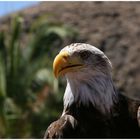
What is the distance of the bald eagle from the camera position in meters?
5.08

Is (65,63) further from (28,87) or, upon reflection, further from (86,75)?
(28,87)

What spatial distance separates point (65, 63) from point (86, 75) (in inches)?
8.0

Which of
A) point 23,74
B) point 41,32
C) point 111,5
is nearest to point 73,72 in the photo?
point 23,74

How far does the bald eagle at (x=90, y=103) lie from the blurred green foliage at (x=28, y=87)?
1160 cm

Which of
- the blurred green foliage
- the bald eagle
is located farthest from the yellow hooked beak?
the blurred green foliage

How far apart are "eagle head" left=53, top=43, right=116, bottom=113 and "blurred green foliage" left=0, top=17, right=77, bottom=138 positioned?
11.6m

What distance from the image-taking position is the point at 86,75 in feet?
17.4

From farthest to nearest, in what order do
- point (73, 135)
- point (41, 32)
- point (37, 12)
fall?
point (37, 12), point (41, 32), point (73, 135)

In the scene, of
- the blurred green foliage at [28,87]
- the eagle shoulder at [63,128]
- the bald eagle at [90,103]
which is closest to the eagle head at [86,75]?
the bald eagle at [90,103]

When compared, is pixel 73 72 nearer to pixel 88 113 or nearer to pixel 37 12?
pixel 88 113

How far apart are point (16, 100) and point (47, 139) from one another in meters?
12.8

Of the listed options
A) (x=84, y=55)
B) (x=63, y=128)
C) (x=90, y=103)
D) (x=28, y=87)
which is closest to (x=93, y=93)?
(x=90, y=103)

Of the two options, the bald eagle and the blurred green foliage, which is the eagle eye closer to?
the bald eagle

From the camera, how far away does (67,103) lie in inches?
205
